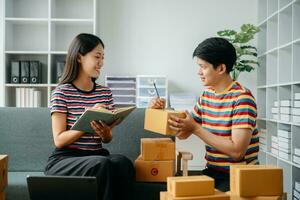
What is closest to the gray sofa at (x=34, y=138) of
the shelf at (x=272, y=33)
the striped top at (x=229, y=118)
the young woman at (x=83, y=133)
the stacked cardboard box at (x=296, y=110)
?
the young woman at (x=83, y=133)

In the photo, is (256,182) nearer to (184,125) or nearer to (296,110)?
(184,125)

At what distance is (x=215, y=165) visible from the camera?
70.6 inches

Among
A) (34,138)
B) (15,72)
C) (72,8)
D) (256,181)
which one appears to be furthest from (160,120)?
(72,8)

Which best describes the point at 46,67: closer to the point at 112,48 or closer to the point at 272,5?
the point at 112,48

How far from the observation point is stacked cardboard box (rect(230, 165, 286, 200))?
1445 mm

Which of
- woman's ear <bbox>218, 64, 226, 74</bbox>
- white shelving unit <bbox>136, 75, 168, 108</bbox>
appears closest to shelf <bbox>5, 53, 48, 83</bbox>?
white shelving unit <bbox>136, 75, 168, 108</bbox>

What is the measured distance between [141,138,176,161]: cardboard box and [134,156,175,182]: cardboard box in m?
0.03

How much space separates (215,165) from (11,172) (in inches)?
55.7

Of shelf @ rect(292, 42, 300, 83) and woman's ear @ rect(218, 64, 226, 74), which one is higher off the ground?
shelf @ rect(292, 42, 300, 83)

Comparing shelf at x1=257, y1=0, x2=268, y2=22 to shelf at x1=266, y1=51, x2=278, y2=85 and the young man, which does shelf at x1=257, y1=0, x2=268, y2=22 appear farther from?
the young man

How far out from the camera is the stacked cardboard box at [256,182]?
1.45 m

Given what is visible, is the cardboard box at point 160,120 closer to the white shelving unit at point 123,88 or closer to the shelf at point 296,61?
the shelf at point 296,61

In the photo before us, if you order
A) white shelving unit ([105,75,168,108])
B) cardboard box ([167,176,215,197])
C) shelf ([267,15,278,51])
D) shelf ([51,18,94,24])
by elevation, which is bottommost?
cardboard box ([167,176,215,197])

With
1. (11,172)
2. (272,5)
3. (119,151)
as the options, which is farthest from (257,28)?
(11,172)
